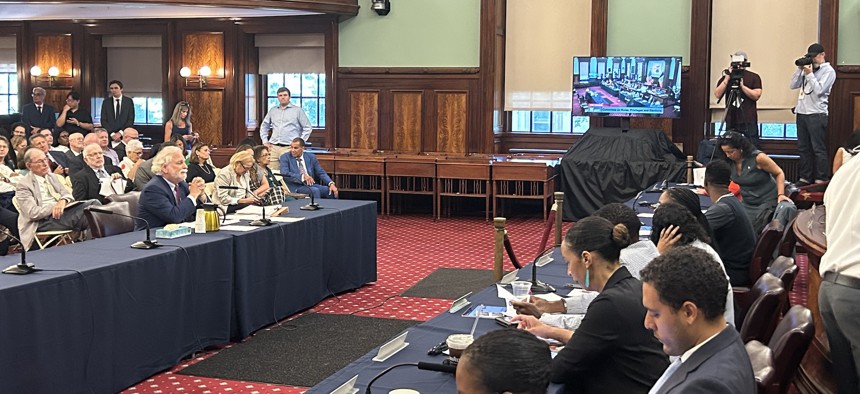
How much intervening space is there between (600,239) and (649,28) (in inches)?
399

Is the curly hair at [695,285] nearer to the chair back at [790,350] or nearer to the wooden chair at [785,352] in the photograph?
the wooden chair at [785,352]

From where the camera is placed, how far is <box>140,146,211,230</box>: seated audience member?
661cm

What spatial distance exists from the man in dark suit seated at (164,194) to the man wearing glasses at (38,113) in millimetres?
8379

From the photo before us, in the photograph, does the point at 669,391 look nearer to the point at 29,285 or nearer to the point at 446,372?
the point at 446,372

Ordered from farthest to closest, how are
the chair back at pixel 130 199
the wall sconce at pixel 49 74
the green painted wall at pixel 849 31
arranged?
1. the wall sconce at pixel 49 74
2. the green painted wall at pixel 849 31
3. the chair back at pixel 130 199

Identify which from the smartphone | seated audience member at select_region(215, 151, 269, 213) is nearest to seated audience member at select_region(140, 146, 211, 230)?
seated audience member at select_region(215, 151, 269, 213)

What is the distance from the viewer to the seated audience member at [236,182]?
8.19 m

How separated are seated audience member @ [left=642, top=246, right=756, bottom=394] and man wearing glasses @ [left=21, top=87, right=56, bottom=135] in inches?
524

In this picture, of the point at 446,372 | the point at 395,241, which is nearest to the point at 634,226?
the point at 446,372

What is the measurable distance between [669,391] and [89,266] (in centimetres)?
346

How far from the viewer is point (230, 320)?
20.4 feet

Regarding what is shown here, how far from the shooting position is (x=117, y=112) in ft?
46.8

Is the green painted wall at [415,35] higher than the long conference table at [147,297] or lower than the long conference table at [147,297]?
higher

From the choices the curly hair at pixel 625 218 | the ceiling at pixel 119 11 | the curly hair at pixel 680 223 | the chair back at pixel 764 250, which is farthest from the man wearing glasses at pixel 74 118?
the curly hair at pixel 680 223
